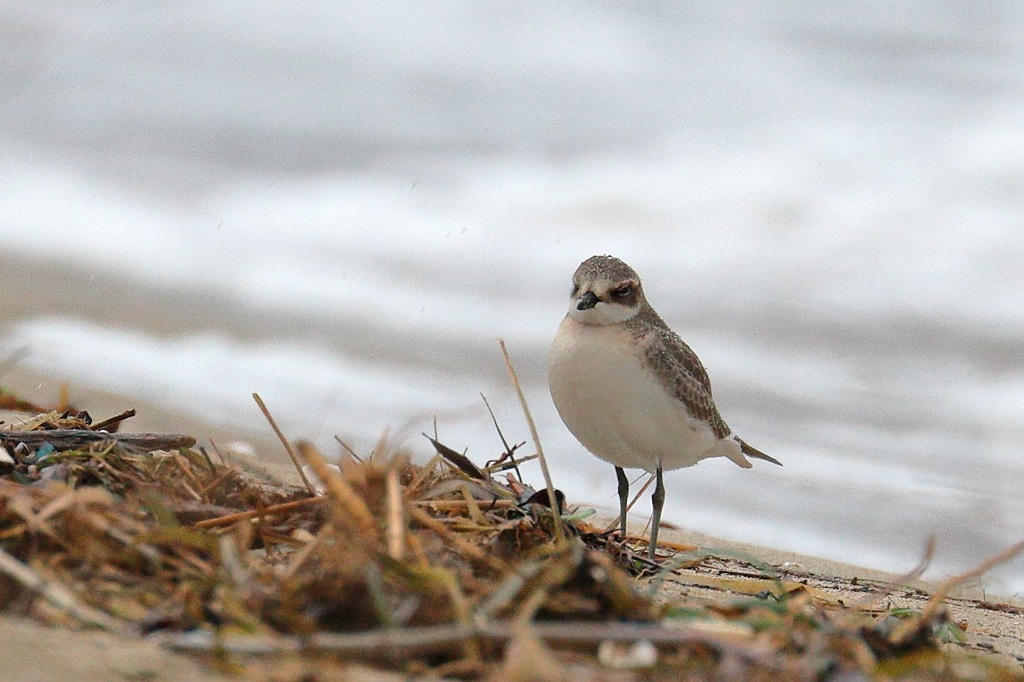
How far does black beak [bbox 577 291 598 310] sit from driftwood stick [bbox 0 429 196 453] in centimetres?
120

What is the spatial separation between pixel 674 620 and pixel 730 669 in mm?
347

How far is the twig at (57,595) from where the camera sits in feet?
5.81

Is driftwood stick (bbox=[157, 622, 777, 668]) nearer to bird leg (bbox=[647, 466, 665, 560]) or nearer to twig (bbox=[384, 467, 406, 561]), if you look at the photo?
twig (bbox=[384, 467, 406, 561])

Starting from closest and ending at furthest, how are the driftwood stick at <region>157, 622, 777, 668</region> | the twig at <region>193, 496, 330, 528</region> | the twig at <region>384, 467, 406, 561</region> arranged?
1. the driftwood stick at <region>157, 622, 777, 668</region>
2. the twig at <region>384, 467, 406, 561</region>
3. the twig at <region>193, 496, 330, 528</region>

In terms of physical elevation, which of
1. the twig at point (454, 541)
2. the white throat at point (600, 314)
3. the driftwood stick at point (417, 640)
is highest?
the white throat at point (600, 314)

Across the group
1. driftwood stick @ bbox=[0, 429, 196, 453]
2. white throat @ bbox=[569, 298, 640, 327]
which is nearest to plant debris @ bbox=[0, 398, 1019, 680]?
driftwood stick @ bbox=[0, 429, 196, 453]

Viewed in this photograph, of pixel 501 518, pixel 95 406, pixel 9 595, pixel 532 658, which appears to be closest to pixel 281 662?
pixel 532 658

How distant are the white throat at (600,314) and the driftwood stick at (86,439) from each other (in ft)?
3.93

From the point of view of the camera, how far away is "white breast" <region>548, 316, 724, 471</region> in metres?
3.40

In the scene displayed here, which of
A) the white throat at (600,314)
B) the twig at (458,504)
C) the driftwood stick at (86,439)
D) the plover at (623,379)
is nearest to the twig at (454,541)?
the twig at (458,504)

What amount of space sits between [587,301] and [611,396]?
0.95 ft

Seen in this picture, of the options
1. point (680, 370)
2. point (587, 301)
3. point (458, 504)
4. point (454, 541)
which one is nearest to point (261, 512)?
point (454, 541)

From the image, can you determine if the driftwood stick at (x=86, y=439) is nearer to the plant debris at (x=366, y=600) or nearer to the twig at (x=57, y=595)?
the plant debris at (x=366, y=600)

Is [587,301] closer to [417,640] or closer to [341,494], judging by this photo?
[341,494]
